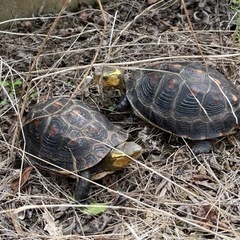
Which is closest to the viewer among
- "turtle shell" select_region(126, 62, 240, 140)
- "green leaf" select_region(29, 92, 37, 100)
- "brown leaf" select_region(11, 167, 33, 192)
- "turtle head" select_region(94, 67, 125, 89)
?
"brown leaf" select_region(11, 167, 33, 192)

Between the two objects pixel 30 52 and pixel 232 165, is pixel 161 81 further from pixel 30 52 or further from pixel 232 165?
pixel 30 52

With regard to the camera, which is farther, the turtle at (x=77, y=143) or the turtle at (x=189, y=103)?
the turtle at (x=189, y=103)

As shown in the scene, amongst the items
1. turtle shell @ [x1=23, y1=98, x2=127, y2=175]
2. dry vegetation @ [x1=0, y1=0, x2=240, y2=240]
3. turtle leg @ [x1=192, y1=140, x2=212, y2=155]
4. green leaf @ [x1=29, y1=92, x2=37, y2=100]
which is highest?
turtle shell @ [x1=23, y1=98, x2=127, y2=175]

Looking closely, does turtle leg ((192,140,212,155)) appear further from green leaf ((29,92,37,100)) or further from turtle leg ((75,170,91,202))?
green leaf ((29,92,37,100))

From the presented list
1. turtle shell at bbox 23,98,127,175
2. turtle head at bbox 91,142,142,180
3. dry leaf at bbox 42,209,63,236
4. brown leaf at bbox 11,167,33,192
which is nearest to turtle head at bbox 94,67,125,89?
turtle shell at bbox 23,98,127,175

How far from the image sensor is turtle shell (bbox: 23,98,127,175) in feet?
10.0

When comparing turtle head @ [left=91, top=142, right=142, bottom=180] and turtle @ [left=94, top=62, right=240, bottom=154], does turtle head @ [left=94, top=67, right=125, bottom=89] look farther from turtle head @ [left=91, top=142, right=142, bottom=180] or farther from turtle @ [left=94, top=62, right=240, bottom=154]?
turtle head @ [left=91, top=142, right=142, bottom=180]

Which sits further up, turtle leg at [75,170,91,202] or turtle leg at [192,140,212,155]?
turtle leg at [75,170,91,202]

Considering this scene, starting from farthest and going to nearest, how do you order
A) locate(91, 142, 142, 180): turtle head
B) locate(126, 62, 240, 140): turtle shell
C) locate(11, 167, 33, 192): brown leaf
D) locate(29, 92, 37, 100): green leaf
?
locate(29, 92, 37, 100): green leaf
locate(126, 62, 240, 140): turtle shell
locate(11, 167, 33, 192): brown leaf
locate(91, 142, 142, 180): turtle head

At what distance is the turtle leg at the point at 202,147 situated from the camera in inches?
131

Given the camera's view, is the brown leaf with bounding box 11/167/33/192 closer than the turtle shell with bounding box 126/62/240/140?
Yes

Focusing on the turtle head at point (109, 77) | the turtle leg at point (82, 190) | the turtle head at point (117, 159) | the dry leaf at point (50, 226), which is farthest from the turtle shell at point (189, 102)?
the dry leaf at point (50, 226)

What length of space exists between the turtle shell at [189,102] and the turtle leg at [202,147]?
6 centimetres

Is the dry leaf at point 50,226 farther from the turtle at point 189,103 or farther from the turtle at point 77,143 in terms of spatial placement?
the turtle at point 189,103
